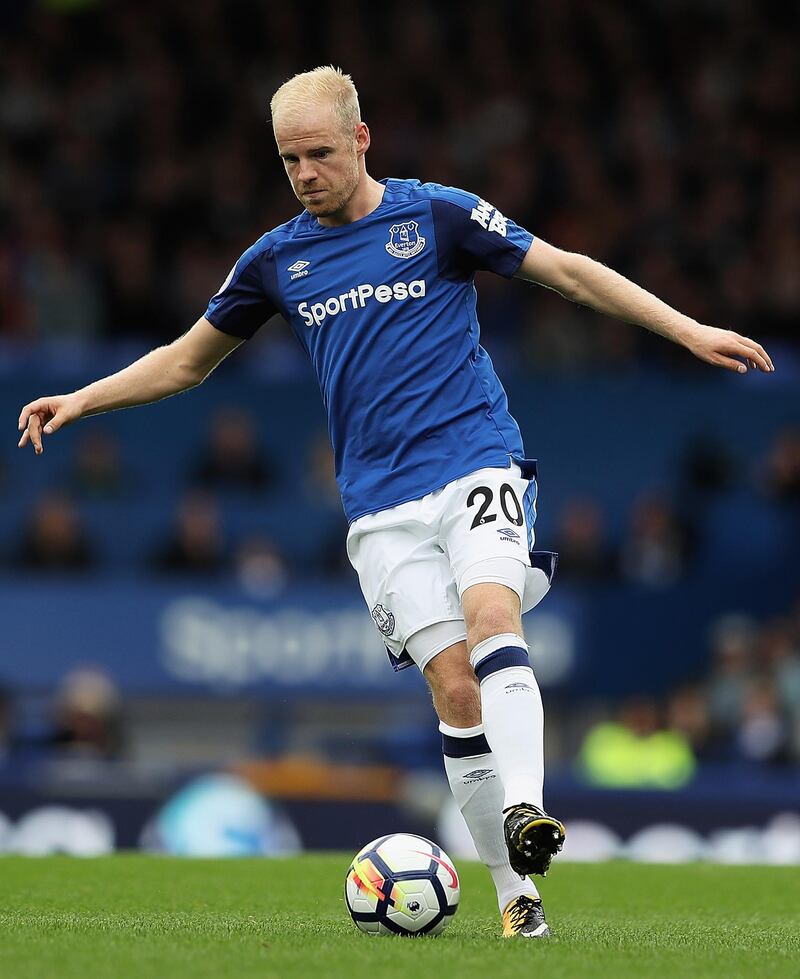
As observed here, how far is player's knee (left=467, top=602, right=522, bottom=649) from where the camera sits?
554cm

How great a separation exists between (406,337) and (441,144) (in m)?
13.7

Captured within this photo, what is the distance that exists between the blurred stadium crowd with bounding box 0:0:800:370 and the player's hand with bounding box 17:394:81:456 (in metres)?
11.4

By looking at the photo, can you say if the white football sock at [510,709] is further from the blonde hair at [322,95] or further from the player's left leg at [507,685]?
the blonde hair at [322,95]

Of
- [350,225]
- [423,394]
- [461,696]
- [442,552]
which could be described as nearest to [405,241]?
[350,225]

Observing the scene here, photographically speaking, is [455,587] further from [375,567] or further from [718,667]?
[718,667]

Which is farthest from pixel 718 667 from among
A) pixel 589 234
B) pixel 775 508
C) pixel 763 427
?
pixel 589 234

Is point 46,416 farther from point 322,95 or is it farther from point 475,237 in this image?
point 475,237

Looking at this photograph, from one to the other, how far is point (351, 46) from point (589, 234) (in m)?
3.92

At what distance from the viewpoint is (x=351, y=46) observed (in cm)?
2052

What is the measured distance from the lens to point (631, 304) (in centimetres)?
573

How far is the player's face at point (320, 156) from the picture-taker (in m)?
5.78

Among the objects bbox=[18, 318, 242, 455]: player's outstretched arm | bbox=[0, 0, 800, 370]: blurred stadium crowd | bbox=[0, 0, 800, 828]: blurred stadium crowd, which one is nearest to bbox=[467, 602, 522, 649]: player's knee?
bbox=[18, 318, 242, 455]: player's outstretched arm

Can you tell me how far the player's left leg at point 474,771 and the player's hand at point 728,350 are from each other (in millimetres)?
1137

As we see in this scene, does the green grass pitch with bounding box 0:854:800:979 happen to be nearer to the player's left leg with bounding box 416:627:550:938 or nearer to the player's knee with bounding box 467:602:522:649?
the player's left leg with bounding box 416:627:550:938
